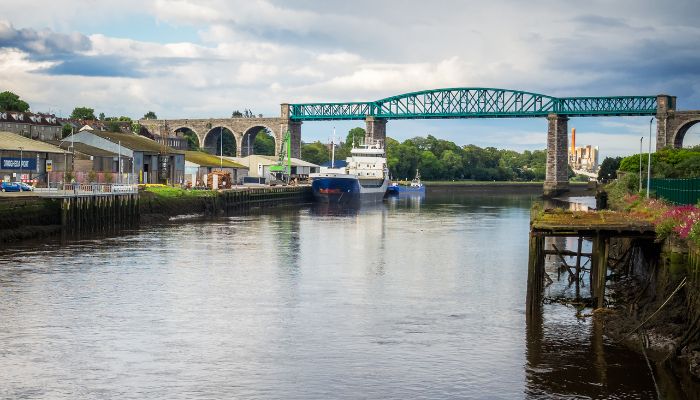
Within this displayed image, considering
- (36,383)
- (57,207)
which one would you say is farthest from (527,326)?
(57,207)

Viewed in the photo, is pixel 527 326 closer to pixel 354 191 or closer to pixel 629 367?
pixel 629 367

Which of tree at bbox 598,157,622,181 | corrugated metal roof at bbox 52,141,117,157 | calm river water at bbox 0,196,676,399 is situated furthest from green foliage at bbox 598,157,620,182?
calm river water at bbox 0,196,676,399

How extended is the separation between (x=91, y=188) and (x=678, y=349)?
55519 mm

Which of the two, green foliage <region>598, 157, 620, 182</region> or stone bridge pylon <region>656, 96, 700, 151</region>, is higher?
stone bridge pylon <region>656, 96, 700, 151</region>

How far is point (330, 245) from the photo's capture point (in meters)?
62.5

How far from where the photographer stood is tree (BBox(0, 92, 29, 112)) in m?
170

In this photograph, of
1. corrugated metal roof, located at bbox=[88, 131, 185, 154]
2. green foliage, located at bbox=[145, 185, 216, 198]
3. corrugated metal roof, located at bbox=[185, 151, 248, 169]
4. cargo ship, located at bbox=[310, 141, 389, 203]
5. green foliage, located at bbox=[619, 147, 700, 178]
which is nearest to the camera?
green foliage, located at bbox=[619, 147, 700, 178]

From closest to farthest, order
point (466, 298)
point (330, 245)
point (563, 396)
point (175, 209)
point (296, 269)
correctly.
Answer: point (563, 396)
point (466, 298)
point (296, 269)
point (330, 245)
point (175, 209)

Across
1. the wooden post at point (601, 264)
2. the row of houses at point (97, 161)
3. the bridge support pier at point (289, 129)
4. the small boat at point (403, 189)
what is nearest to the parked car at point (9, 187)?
the row of houses at point (97, 161)

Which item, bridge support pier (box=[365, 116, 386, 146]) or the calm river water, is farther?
bridge support pier (box=[365, 116, 386, 146])

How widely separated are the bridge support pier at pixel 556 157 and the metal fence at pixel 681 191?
118294 mm

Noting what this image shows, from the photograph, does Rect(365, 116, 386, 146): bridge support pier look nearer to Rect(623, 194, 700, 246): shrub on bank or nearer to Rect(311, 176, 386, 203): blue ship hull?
Rect(311, 176, 386, 203): blue ship hull

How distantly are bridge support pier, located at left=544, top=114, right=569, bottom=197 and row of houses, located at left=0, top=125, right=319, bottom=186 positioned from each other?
6948 cm

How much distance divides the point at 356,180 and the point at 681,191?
8765 centimetres
